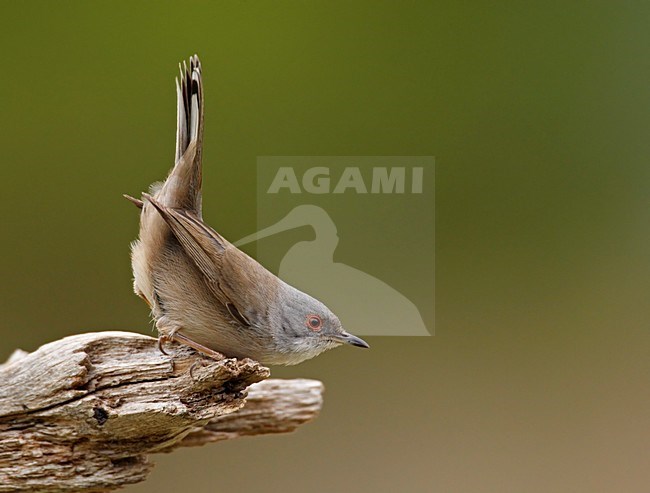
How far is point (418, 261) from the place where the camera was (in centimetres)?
320

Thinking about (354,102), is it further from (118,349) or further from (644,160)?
(118,349)

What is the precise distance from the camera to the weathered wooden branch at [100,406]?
1740 mm

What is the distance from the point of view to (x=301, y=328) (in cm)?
181

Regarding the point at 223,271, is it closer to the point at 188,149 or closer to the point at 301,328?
the point at 301,328

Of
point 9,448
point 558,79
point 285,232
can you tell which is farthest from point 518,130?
point 9,448

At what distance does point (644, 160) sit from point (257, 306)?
8.39 ft

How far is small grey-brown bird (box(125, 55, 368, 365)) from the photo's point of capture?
5.86 feet

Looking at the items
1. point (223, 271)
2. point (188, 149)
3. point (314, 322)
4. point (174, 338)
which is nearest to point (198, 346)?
point (174, 338)

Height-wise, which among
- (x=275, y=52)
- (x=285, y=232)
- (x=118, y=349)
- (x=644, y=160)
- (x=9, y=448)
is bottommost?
(x=9, y=448)

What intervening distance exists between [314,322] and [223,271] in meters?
0.27

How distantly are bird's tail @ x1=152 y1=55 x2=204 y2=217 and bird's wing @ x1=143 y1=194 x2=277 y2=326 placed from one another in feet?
0.31

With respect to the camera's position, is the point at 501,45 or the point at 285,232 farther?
the point at 501,45

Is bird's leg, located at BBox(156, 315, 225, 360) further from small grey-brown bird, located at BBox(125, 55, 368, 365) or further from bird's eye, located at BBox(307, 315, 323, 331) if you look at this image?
bird's eye, located at BBox(307, 315, 323, 331)

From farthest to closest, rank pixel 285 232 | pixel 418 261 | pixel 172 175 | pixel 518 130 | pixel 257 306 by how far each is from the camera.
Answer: pixel 518 130, pixel 418 261, pixel 285 232, pixel 172 175, pixel 257 306
